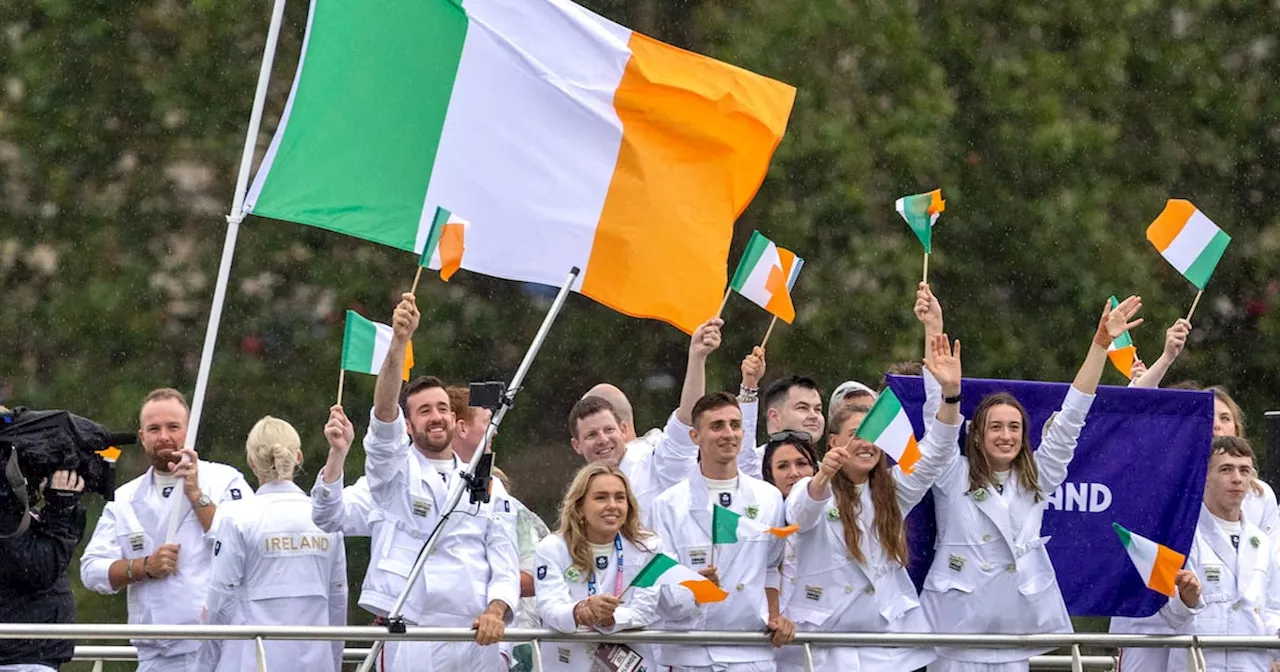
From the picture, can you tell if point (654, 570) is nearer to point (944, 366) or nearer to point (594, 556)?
point (594, 556)

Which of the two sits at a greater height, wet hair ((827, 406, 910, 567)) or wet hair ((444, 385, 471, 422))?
wet hair ((444, 385, 471, 422))

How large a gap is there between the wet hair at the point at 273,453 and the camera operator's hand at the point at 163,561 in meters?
0.48

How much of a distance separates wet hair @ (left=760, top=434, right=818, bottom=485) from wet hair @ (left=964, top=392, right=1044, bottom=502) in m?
0.71

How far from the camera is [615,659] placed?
9188 mm

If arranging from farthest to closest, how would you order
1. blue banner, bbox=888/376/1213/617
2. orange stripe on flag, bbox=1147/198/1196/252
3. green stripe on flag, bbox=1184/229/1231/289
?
1. orange stripe on flag, bbox=1147/198/1196/252
2. green stripe on flag, bbox=1184/229/1231/289
3. blue banner, bbox=888/376/1213/617

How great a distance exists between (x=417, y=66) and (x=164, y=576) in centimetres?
246

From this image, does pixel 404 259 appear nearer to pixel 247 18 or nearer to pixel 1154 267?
pixel 247 18

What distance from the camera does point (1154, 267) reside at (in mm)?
17750

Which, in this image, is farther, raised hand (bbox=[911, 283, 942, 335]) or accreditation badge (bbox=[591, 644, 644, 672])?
raised hand (bbox=[911, 283, 942, 335])

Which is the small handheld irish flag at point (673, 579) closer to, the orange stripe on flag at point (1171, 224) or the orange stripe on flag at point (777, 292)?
the orange stripe on flag at point (777, 292)

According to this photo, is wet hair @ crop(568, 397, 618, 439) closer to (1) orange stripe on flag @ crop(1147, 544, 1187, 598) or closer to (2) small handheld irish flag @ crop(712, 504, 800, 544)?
(2) small handheld irish flag @ crop(712, 504, 800, 544)

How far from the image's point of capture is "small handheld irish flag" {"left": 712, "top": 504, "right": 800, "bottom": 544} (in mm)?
9227

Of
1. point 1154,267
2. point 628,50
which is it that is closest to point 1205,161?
point 1154,267

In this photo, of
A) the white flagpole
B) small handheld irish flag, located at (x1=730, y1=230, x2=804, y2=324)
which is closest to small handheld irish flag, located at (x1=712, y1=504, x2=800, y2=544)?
small handheld irish flag, located at (x1=730, y1=230, x2=804, y2=324)
